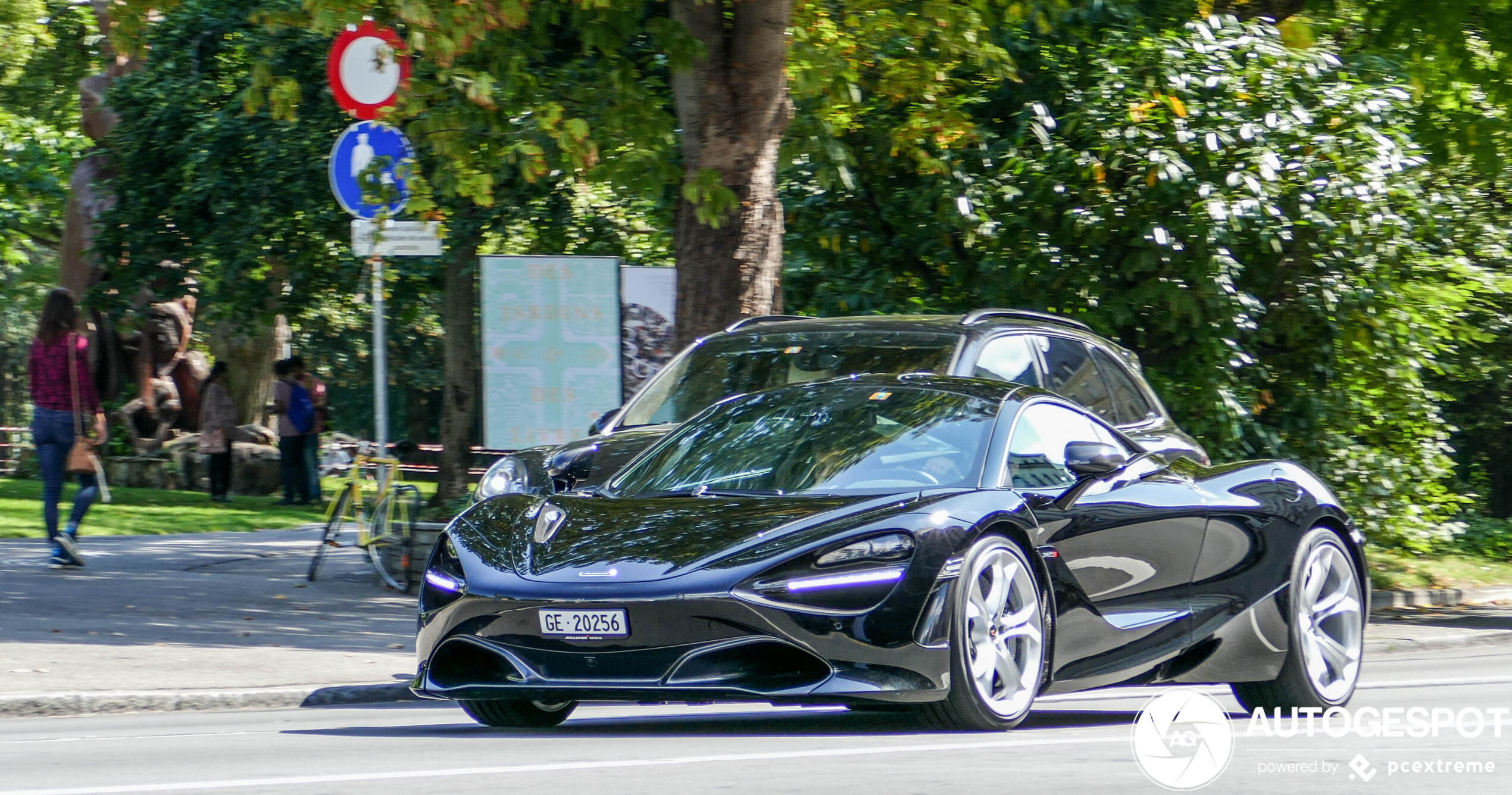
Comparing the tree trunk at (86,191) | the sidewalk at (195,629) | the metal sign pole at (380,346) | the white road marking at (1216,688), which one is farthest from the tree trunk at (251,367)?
the white road marking at (1216,688)

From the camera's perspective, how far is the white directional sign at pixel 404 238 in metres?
11.4

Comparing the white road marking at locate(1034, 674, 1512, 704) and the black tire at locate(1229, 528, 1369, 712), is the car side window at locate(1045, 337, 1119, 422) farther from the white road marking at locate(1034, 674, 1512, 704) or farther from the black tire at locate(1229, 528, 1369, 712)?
the black tire at locate(1229, 528, 1369, 712)

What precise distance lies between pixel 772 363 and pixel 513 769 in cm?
446

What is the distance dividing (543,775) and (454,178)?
670cm

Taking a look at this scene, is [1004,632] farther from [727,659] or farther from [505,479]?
[505,479]

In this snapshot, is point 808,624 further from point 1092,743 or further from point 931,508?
point 1092,743

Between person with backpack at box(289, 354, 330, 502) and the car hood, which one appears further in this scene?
person with backpack at box(289, 354, 330, 502)

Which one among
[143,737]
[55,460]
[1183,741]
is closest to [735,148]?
[143,737]

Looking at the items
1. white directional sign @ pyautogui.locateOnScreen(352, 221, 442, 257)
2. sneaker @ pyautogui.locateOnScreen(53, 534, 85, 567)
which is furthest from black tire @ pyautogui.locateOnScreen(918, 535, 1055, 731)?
sneaker @ pyautogui.locateOnScreen(53, 534, 85, 567)

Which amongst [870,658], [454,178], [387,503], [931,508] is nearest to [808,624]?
[870,658]

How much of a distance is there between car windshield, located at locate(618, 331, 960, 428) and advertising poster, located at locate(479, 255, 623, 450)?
1963 millimetres

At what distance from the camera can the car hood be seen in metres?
6.01

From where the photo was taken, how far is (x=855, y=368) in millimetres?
9188

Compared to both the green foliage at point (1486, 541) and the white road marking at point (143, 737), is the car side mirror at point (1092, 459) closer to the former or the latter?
the white road marking at point (143, 737)
